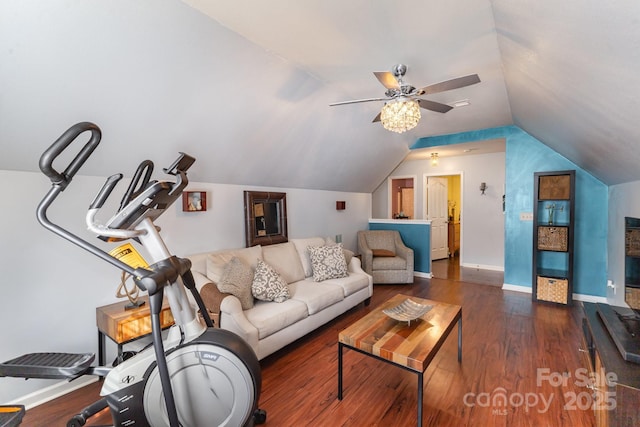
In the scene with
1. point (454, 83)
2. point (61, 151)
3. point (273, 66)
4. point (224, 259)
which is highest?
point (273, 66)

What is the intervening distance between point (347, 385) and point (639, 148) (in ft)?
8.62

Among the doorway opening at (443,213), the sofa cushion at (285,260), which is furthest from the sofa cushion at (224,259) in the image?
the doorway opening at (443,213)

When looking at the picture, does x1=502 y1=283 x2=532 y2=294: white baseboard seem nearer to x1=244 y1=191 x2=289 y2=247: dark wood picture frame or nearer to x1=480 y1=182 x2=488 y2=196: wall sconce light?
x1=480 y1=182 x2=488 y2=196: wall sconce light

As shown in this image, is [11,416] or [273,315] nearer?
[11,416]

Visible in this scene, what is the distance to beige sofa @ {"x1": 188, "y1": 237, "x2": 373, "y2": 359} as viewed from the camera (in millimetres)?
2268

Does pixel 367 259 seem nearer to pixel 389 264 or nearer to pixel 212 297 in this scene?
pixel 389 264

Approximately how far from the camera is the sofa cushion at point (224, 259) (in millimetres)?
2639

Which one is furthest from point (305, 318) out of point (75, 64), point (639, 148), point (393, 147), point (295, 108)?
point (393, 147)

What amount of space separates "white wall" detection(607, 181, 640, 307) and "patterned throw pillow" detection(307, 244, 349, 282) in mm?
2860

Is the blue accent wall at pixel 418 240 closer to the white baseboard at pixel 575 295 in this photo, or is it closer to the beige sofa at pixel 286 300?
the white baseboard at pixel 575 295

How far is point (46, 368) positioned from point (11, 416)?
0.76ft

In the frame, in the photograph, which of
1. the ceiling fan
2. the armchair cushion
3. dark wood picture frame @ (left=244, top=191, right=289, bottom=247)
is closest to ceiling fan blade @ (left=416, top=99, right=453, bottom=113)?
the ceiling fan

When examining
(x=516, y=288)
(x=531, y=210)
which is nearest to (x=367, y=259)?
(x=516, y=288)

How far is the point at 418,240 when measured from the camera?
17.2ft
